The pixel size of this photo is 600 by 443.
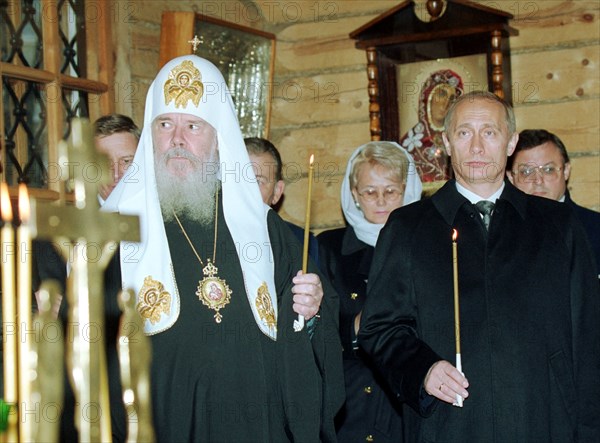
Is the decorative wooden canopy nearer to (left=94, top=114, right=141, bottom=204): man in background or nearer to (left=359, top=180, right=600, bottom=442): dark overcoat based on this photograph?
(left=94, top=114, right=141, bottom=204): man in background

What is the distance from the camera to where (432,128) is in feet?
19.7

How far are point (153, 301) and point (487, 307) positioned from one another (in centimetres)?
112

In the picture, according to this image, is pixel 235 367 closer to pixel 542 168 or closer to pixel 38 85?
pixel 542 168

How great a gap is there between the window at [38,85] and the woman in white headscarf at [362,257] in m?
1.42

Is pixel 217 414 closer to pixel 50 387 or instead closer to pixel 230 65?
pixel 50 387

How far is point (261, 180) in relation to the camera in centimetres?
485

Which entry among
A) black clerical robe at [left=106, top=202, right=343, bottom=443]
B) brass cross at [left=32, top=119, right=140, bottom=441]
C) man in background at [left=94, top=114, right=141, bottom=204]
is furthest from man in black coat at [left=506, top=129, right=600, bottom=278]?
brass cross at [left=32, top=119, right=140, bottom=441]

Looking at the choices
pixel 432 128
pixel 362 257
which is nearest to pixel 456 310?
pixel 362 257

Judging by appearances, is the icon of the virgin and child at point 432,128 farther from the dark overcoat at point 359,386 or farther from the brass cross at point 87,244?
the brass cross at point 87,244

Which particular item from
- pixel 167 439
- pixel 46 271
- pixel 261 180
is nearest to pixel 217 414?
Answer: pixel 167 439

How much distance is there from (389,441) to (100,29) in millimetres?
2640

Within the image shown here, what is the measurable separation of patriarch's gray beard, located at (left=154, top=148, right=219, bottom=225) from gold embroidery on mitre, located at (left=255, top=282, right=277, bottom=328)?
1.14ft

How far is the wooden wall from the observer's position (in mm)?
5703

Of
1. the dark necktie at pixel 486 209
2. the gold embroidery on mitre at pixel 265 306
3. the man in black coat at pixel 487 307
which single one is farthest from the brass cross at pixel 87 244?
the dark necktie at pixel 486 209
